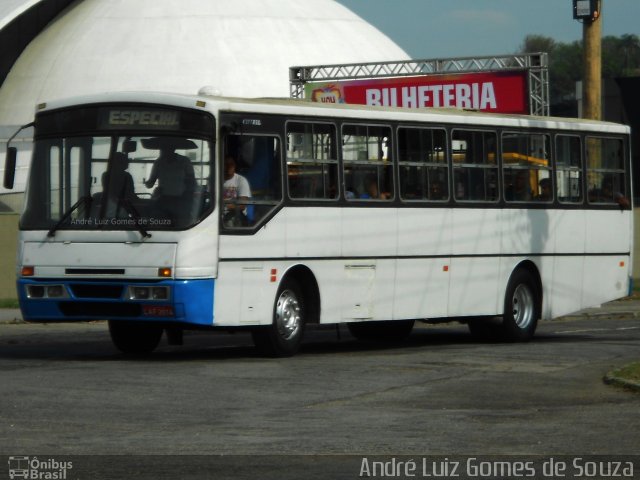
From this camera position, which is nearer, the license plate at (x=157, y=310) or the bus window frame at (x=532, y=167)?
the license plate at (x=157, y=310)

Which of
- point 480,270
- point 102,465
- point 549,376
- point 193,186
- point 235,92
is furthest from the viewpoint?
point 235,92

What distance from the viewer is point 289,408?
1284 cm

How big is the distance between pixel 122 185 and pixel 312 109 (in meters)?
2.55

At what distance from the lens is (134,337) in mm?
18547

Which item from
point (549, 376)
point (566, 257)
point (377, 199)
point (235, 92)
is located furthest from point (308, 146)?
point (235, 92)

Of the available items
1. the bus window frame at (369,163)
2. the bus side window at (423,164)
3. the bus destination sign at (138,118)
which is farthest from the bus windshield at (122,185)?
the bus side window at (423,164)

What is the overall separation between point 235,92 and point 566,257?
38.2 metres

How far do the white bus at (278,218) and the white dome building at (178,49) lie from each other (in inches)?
1516

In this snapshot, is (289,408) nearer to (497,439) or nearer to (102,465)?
A: (497,439)

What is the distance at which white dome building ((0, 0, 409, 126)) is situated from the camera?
59688 millimetres

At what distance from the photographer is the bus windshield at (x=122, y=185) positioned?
54.4 feet

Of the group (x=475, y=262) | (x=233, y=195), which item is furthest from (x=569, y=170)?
(x=233, y=195)

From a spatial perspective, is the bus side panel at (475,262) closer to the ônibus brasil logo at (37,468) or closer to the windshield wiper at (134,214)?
the windshield wiper at (134,214)

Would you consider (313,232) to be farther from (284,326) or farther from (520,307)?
(520,307)
